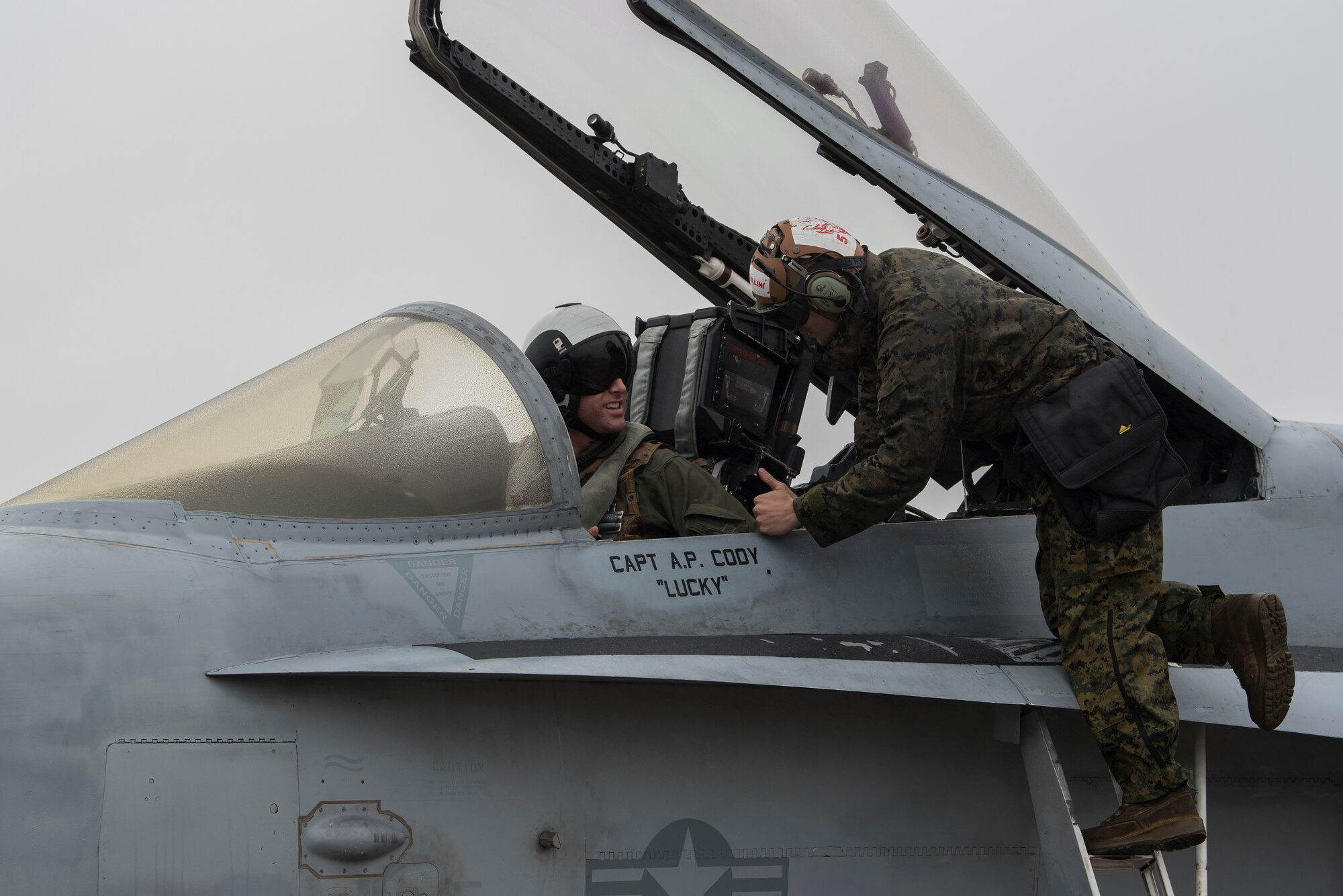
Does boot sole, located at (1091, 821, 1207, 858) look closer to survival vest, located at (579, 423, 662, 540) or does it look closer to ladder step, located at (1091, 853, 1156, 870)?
ladder step, located at (1091, 853, 1156, 870)

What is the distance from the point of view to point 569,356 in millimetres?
3734

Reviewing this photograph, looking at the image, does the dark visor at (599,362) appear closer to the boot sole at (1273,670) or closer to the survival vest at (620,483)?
the survival vest at (620,483)

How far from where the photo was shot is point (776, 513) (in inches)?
126

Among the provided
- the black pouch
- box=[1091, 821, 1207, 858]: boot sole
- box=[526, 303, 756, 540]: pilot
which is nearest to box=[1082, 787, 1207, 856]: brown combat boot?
box=[1091, 821, 1207, 858]: boot sole

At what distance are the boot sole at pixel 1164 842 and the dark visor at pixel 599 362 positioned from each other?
1936 mm

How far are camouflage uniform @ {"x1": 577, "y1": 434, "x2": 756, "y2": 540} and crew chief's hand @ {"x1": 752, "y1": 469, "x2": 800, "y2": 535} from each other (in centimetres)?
12

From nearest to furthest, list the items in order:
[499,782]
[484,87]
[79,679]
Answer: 1. [79,679]
2. [499,782]
3. [484,87]

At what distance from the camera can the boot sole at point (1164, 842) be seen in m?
2.84

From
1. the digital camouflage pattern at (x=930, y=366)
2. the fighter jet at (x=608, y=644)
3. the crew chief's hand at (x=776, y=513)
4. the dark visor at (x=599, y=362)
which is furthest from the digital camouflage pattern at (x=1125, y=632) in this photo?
the dark visor at (x=599, y=362)

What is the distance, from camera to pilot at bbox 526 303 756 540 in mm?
3412

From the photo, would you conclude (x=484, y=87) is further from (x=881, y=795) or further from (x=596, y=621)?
(x=881, y=795)

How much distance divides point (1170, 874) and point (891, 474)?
1.45 metres

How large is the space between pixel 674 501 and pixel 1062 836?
1383 mm

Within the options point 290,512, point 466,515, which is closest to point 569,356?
point 466,515
